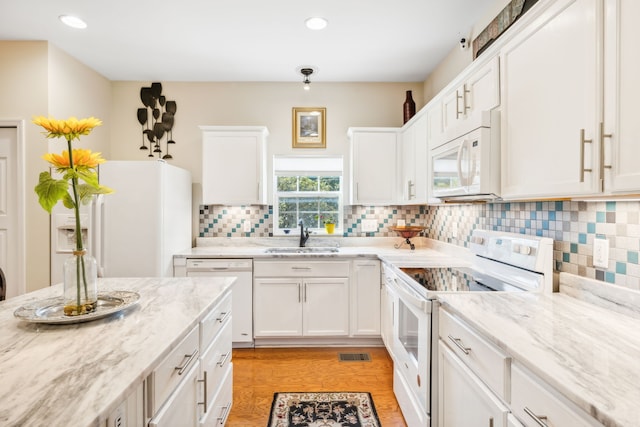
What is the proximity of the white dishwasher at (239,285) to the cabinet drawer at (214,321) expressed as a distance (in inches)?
45.8

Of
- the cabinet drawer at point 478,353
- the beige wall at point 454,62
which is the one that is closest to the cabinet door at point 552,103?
the cabinet drawer at point 478,353

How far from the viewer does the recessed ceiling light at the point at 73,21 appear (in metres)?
2.51

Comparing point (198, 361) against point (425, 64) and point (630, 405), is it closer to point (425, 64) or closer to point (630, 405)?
point (630, 405)

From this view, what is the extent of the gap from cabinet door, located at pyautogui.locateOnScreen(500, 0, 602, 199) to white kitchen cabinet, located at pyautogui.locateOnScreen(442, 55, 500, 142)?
0.09 m

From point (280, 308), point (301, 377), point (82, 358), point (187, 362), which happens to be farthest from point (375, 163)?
point (82, 358)

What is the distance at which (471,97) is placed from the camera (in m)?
2.06

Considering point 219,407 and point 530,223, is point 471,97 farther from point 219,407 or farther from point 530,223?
point 219,407

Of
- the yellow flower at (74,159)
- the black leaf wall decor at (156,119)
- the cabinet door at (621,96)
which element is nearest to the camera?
the cabinet door at (621,96)

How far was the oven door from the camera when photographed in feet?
5.62

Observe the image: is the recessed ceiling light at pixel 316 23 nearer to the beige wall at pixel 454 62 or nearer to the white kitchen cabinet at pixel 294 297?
the beige wall at pixel 454 62

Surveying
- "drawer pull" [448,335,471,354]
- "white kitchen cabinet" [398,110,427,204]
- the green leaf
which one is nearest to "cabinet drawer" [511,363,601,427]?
"drawer pull" [448,335,471,354]

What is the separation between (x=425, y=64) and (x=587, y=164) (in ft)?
8.10

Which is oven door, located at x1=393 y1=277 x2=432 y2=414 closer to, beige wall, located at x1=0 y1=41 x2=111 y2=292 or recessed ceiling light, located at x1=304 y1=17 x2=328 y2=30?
recessed ceiling light, located at x1=304 y1=17 x2=328 y2=30

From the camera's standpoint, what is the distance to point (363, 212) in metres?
3.75
